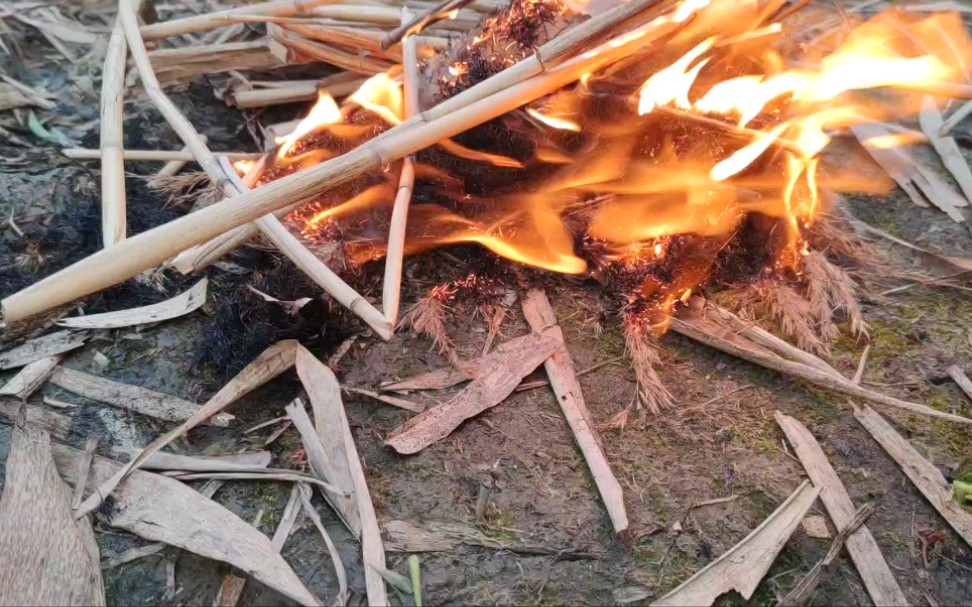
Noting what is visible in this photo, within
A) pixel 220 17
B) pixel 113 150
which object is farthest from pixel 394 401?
pixel 220 17

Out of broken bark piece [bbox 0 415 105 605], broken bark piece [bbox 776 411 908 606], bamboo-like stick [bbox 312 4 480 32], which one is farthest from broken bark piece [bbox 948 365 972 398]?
broken bark piece [bbox 0 415 105 605]

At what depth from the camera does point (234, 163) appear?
3006 millimetres

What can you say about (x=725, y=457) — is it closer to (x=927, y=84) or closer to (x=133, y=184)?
(x=927, y=84)

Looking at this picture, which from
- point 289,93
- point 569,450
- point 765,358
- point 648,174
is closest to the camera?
point 569,450

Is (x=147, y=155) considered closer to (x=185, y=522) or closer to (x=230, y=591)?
(x=185, y=522)

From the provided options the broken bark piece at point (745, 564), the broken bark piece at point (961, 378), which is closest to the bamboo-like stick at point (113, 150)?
the broken bark piece at point (745, 564)

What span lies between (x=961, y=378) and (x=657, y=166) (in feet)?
3.89

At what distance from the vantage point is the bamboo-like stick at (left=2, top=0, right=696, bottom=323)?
1.82m

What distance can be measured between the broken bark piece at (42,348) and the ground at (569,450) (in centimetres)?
5

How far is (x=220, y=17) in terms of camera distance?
321 cm

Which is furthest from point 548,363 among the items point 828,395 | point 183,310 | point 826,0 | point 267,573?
point 826,0

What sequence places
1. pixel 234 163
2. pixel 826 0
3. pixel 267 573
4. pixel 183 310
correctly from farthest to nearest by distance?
pixel 826 0
pixel 234 163
pixel 183 310
pixel 267 573

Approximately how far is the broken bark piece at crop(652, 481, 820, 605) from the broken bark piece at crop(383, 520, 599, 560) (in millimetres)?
247

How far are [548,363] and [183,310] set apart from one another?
1242 millimetres
